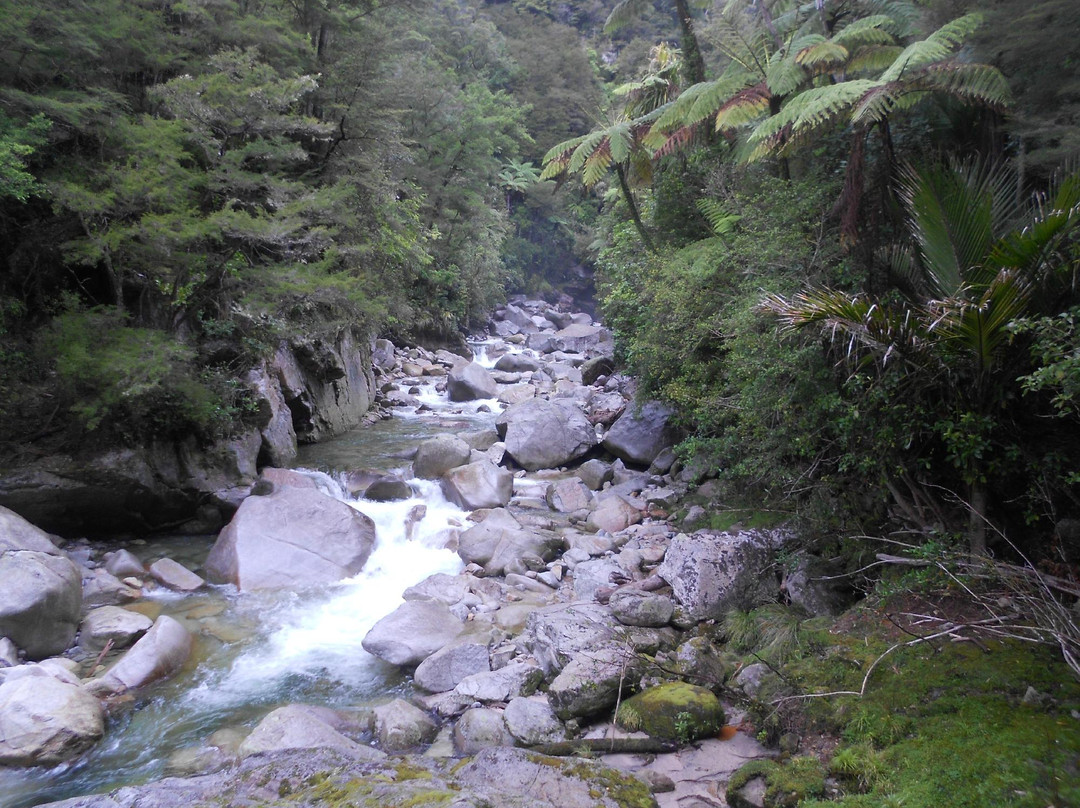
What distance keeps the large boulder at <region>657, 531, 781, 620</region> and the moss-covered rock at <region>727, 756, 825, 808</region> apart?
2.20m

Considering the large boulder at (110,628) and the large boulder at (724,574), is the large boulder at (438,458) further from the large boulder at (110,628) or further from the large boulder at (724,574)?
the large boulder at (724,574)

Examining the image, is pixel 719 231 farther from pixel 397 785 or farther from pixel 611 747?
pixel 397 785

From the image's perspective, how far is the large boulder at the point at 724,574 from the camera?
19.6 ft

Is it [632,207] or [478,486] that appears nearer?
[478,486]

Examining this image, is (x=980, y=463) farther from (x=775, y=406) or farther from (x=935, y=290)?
(x=775, y=406)

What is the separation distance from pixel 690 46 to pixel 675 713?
10888 mm

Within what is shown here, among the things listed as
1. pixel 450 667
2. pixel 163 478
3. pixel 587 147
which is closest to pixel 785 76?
pixel 587 147

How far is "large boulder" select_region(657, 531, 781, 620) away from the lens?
5961 millimetres

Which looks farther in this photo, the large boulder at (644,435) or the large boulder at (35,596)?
the large boulder at (644,435)

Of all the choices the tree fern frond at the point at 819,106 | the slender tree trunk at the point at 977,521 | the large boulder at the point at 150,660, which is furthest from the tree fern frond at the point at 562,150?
the large boulder at the point at 150,660

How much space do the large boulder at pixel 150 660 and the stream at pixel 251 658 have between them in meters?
0.12

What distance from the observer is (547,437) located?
12.1 m

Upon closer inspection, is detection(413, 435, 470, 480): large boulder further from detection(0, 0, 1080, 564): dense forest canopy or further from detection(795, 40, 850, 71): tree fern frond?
detection(795, 40, 850, 71): tree fern frond

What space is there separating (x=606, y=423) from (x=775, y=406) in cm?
788
